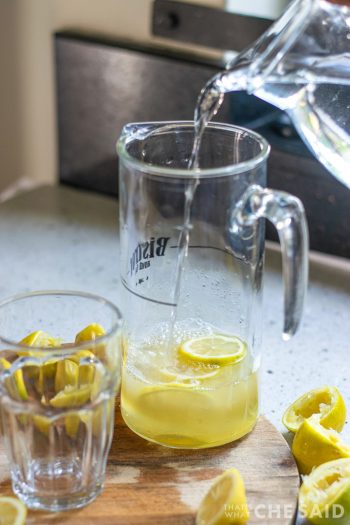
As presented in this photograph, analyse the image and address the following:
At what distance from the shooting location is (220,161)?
2.55ft

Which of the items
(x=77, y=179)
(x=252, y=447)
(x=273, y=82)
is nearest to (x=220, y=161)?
(x=273, y=82)

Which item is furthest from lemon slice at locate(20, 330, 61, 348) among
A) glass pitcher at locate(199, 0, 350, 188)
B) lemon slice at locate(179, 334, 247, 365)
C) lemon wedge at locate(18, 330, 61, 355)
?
glass pitcher at locate(199, 0, 350, 188)

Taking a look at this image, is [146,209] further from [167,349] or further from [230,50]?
[230,50]

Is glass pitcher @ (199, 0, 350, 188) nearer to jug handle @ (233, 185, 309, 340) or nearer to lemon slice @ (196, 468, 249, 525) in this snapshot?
jug handle @ (233, 185, 309, 340)

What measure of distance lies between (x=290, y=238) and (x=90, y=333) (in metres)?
0.20

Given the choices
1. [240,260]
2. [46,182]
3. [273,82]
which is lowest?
[46,182]

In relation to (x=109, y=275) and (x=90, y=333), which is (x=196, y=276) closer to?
(x=90, y=333)

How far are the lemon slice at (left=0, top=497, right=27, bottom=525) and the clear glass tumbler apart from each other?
0.06ft

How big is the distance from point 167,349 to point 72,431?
0.38 feet

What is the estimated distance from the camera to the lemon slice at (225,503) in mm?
656

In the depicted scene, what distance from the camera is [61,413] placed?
0.67 metres

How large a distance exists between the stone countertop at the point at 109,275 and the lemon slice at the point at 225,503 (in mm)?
168

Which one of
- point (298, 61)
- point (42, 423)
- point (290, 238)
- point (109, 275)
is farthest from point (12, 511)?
point (109, 275)

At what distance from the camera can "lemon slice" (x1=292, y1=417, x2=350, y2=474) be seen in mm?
734
